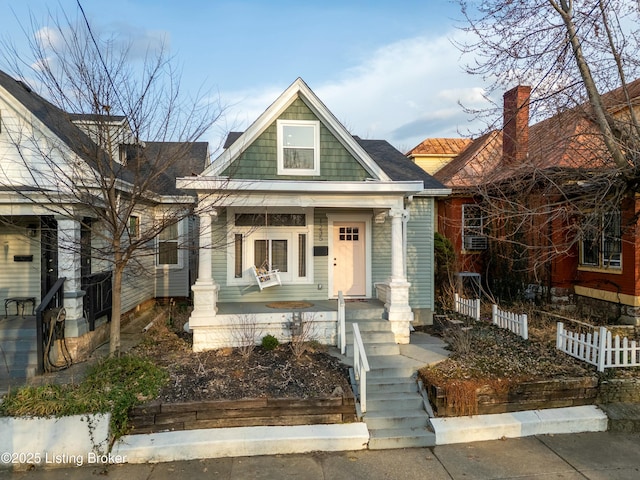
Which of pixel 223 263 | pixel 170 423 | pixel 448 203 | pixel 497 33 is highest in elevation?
pixel 497 33

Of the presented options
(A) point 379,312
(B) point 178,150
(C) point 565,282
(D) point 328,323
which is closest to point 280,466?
(D) point 328,323

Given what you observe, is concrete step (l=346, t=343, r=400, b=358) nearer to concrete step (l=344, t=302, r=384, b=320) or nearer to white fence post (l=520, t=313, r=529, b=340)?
concrete step (l=344, t=302, r=384, b=320)

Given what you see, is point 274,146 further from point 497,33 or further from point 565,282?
point 565,282

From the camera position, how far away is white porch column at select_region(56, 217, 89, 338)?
24.9 ft

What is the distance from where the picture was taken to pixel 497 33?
318 inches

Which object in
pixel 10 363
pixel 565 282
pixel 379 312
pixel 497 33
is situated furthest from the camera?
pixel 565 282

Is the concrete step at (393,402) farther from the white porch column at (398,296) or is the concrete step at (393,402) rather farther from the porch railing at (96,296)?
the porch railing at (96,296)

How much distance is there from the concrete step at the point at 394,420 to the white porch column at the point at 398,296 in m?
2.57

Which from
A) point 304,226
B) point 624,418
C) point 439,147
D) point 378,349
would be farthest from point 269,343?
point 439,147

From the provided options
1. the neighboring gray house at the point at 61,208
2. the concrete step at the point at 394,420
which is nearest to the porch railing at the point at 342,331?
the concrete step at the point at 394,420

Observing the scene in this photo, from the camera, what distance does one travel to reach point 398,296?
8422 mm

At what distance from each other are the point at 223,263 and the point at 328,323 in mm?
3278

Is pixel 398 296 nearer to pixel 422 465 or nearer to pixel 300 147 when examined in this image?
pixel 422 465

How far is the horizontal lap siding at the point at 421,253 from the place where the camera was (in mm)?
10625
